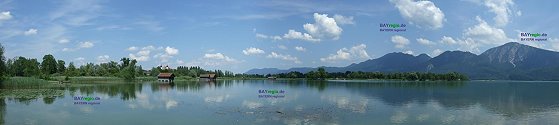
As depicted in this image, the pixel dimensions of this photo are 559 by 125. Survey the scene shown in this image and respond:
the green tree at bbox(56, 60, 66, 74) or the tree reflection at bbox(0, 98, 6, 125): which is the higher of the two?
the green tree at bbox(56, 60, 66, 74)

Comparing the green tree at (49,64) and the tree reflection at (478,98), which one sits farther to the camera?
the green tree at (49,64)

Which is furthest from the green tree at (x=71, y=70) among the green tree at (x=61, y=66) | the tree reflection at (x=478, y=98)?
the tree reflection at (x=478, y=98)

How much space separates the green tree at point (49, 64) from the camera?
14760 centimetres

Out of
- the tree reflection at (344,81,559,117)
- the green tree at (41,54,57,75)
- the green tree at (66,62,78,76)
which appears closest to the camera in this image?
the tree reflection at (344,81,559,117)

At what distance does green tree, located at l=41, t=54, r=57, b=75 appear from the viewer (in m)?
148

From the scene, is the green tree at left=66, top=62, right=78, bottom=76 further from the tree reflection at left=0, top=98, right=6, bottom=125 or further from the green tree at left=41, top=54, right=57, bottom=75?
the tree reflection at left=0, top=98, right=6, bottom=125

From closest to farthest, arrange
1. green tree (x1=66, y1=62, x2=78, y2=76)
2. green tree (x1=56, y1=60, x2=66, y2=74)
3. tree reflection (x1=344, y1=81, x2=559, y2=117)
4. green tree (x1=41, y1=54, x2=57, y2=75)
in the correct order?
tree reflection (x1=344, y1=81, x2=559, y2=117) → green tree (x1=66, y1=62, x2=78, y2=76) → green tree (x1=41, y1=54, x2=57, y2=75) → green tree (x1=56, y1=60, x2=66, y2=74)

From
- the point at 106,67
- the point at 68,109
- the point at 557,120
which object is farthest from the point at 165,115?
the point at 106,67

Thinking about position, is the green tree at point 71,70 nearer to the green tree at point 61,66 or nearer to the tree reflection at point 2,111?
the green tree at point 61,66

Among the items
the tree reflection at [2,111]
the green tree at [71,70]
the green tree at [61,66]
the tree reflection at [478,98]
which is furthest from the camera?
the green tree at [61,66]

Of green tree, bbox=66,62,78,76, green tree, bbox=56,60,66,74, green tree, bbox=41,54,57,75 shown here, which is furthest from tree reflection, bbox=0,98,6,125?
green tree, bbox=56,60,66,74

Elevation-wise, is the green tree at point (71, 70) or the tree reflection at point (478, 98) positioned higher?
the green tree at point (71, 70)

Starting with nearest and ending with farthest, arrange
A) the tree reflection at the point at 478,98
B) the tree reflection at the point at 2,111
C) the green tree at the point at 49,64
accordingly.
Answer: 1. the tree reflection at the point at 2,111
2. the tree reflection at the point at 478,98
3. the green tree at the point at 49,64

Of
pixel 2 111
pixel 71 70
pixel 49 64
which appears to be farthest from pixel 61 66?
pixel 2 111
